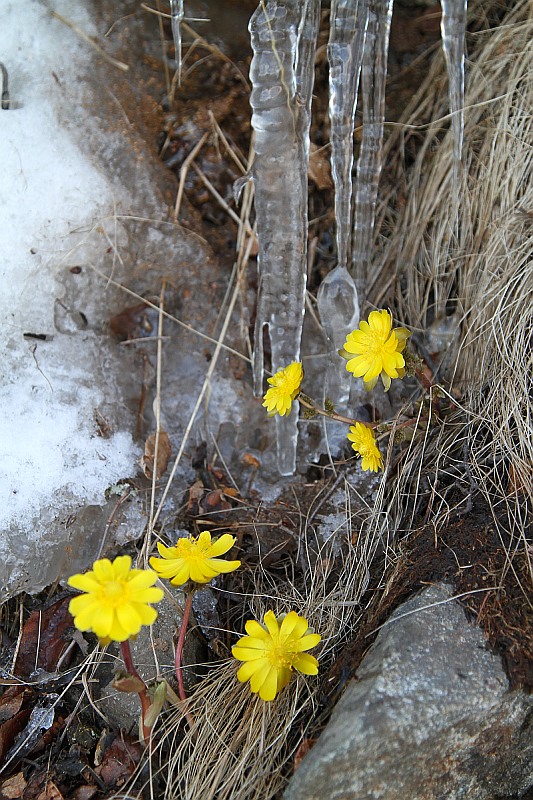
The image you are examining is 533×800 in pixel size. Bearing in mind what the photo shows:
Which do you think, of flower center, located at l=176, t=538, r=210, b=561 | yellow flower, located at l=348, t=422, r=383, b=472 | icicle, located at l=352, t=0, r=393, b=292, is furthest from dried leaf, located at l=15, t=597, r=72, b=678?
icicle, located at l=352, t=0, r=393, b=292

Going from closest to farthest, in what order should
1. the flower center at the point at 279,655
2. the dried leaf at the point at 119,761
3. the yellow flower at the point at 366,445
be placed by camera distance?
1. the flower center at the point at 279,655
2. the dried leaf at the point at 119,761
3. the yellow flower at the point at 366,445

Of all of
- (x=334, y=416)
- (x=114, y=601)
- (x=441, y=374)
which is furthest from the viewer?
(x=441, y=374)

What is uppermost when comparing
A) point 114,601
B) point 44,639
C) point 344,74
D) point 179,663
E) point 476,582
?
point 344,74

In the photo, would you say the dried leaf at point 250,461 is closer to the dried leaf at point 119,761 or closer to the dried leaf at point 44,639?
the dried leaf at point 44,639

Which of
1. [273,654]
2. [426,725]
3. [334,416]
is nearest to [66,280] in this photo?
[334,416]

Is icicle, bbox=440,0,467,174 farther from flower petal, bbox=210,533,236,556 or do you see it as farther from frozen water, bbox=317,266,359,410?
flower petal, bbox=210,533,236,556

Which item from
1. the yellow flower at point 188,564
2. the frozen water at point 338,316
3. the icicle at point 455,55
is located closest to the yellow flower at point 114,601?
→ the yellow flower at point 188,564

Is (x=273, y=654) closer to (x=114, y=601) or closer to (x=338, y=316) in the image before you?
(x=114, y=601)

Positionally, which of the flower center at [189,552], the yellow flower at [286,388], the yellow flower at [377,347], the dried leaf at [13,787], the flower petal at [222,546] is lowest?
the dried leaf at [13,787]
